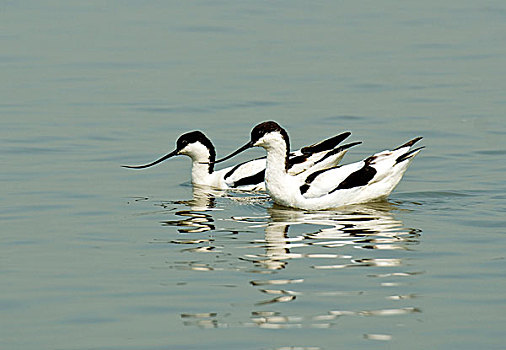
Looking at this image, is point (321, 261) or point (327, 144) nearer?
point (321, 261)

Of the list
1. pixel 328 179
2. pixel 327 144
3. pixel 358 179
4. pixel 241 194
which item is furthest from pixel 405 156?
pixel 241 194

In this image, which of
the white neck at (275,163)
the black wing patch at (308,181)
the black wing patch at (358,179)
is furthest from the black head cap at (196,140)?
the black wing patch at (358,179)

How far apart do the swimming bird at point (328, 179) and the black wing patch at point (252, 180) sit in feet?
3.84

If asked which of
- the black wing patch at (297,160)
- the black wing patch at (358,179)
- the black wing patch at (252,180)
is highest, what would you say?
the black wing patch at (297,160)

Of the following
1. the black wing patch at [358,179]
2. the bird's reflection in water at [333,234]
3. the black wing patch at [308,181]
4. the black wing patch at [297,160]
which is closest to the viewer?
the bird's reflection in water at [333,234]

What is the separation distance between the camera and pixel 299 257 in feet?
32.0

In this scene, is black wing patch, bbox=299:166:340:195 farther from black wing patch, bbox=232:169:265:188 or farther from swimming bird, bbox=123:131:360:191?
black wing patch, bbox=232:169:265:188

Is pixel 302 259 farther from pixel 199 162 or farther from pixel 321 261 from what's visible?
pixel 199 162

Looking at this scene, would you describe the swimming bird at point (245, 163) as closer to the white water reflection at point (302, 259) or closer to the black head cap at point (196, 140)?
the black head cap at point (196, 140)

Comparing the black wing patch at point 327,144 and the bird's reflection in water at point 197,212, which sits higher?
the black wing patch at point 327,144

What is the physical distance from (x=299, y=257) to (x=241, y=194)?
12.7 ft

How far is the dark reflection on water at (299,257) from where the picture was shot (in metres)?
8.09

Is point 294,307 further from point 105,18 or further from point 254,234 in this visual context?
point 105,18

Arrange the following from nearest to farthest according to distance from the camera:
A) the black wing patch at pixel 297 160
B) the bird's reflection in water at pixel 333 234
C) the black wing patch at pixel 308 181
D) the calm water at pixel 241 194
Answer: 1. the calm water at pixel 241 194
2. the bird's reflection in water at pixel 333 234
3. the black wing patch at pixel 308 181
4. the black wing patch at pixel 297 160
